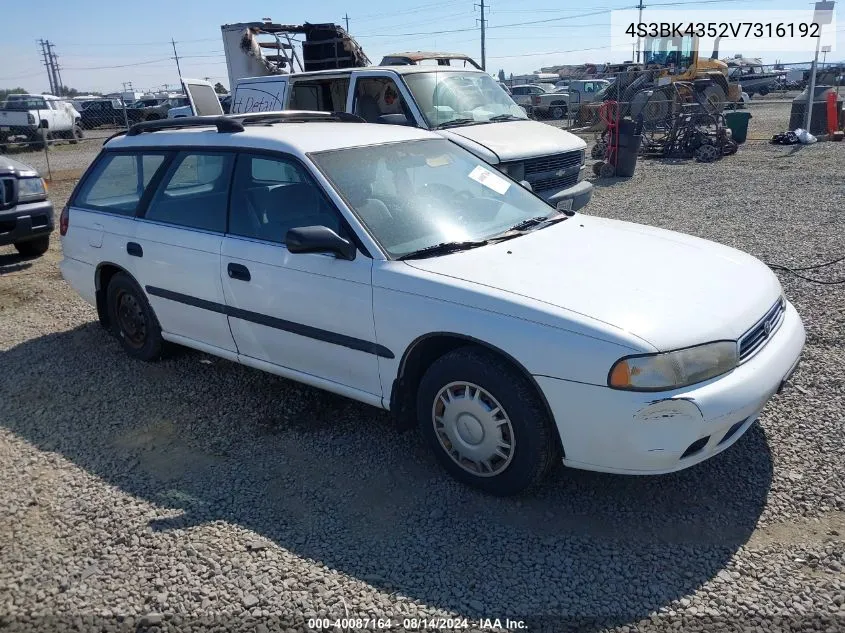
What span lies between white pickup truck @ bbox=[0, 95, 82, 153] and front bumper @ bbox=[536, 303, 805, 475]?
27.3m

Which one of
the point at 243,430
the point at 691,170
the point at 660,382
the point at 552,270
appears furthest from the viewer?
the point at 691,170

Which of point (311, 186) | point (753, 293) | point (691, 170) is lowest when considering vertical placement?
point (691, 170)

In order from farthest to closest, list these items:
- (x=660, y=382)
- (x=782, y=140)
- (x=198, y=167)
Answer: (x=782, y=140) → (x=198, y=167) → (x=660, y=382)

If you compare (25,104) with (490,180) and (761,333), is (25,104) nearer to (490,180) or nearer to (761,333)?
(490,180)

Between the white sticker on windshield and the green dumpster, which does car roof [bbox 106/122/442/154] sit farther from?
the green dumpster

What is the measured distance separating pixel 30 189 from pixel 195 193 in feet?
15.6

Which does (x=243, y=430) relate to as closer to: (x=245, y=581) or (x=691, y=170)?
(x=245, y=581)

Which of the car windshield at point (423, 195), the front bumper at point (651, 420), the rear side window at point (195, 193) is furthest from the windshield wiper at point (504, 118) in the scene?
the front bumper at point (651, 420)

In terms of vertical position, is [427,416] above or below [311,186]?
below

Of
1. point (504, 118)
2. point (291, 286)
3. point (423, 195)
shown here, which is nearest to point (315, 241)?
point (291, 286)

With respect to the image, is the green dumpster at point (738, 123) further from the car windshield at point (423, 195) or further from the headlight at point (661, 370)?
the headlight at point (661, 370)

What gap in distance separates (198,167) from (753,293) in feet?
11.2

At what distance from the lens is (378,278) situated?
355cm

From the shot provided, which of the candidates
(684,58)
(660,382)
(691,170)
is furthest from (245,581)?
(684,58)
